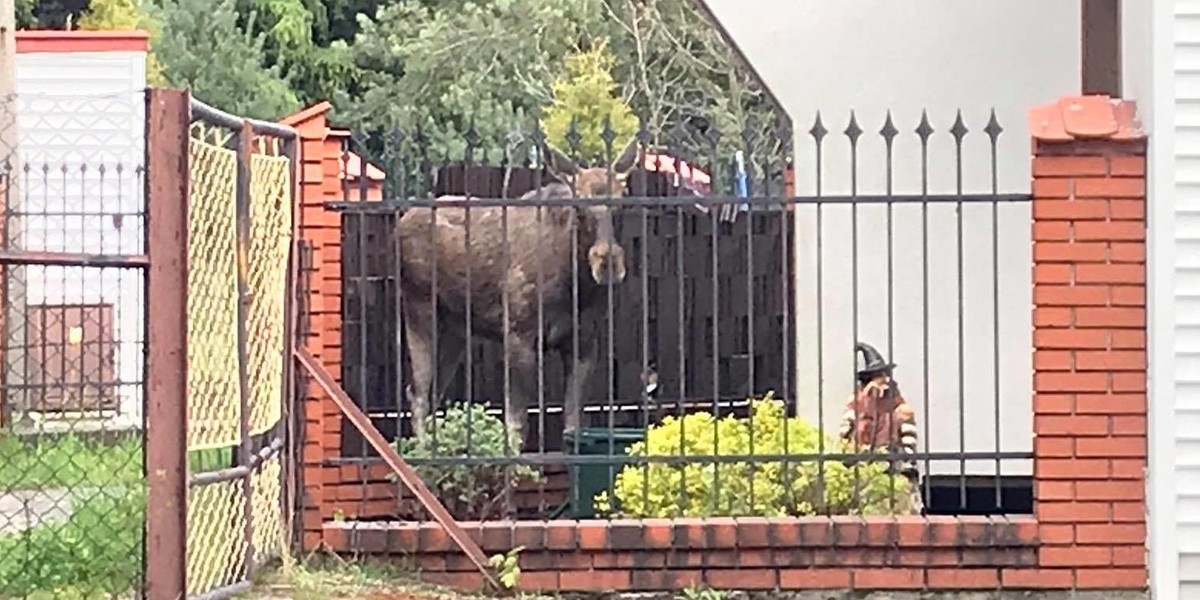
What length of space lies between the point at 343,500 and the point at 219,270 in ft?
5.58

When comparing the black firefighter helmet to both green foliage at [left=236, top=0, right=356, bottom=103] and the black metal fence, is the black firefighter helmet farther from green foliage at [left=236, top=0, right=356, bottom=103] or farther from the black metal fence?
green foliage at [left=236, top=0, right=356, bottom=103]

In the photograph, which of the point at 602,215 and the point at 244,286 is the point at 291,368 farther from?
the point at 602,215

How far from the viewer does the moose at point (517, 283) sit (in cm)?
893

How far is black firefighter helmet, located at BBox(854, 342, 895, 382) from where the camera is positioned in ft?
28.1

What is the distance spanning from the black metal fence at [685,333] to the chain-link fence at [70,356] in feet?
4.28

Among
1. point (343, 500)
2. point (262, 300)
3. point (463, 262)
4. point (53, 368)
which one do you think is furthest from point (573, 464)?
point (53, 368)

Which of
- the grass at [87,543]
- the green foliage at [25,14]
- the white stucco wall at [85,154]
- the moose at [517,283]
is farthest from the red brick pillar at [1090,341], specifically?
the green foliage at [25,14]

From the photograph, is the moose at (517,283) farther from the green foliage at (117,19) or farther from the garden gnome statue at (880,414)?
the green foliage at (117,19)

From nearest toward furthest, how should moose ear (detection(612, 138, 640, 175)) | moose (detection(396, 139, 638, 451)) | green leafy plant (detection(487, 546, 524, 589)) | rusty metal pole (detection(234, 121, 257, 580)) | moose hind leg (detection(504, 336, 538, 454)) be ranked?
rusty metal pole (detection(234, 121, 257, 580)), green leafy plant (detection(487, 546, 524, 589)), moose (detection(396, 139, 638, 451)), moose ear (detection(612, 138, 640, 175)), moose hind leg (detection(504, 336, 538, 454))

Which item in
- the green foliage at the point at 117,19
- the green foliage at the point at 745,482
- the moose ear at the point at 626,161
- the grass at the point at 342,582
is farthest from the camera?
the green foliage at the point at 117,19

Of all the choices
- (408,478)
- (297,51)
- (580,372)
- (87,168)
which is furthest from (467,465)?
(297,51)

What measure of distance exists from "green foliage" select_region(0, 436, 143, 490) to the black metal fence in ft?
4.29

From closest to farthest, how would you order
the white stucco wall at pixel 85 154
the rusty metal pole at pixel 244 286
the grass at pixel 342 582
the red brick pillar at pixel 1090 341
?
1. the rusty metal pole at pixel 244 286
2. the grass at pixel 342 582
3. the red brick pillar at pixel 1090 341
4. the white stucco wall at pixel 85 154

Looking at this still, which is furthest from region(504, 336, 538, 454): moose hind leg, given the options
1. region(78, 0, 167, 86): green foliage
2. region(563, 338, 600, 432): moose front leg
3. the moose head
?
region(78, 0, 167, 86): green foliage
